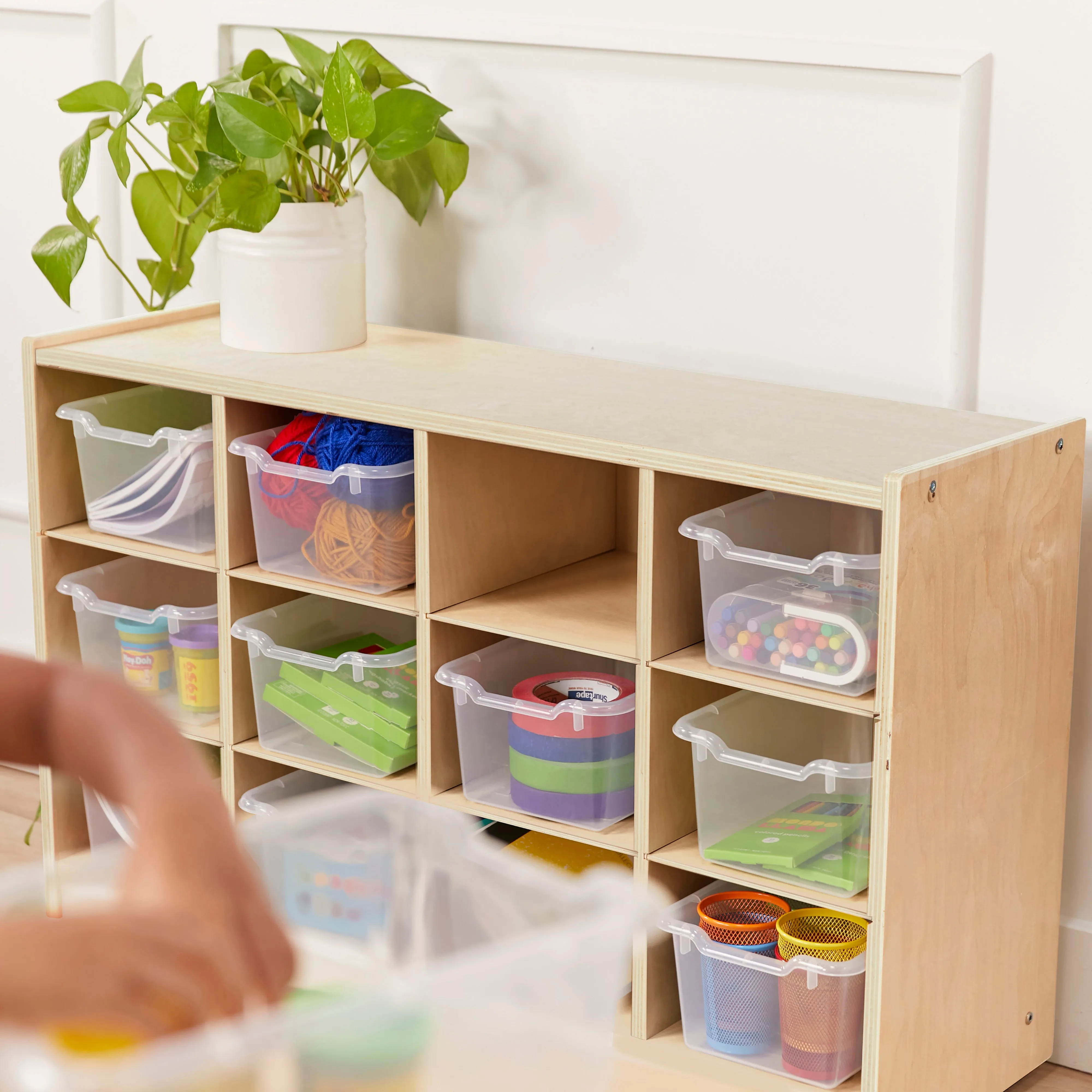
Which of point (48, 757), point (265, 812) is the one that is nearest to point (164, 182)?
point (265, 812)

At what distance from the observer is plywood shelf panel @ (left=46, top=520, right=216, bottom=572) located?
6.33ft

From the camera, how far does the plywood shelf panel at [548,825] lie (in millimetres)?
1671

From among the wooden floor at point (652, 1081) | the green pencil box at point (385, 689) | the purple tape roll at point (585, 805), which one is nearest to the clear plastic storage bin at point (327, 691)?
the green pencil box at point (385, 689)

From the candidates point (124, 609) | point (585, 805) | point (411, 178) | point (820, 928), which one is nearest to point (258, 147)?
point (411, 178)

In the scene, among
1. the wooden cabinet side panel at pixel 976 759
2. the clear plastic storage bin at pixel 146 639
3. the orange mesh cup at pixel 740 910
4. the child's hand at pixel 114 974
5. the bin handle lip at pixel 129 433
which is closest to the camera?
the child's hand at pixel 114 974

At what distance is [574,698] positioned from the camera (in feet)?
5.84

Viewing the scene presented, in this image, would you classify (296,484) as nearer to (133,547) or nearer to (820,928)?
(133,547)

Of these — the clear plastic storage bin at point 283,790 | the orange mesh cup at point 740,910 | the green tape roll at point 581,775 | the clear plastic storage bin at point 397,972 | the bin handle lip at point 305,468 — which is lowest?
the orange mesh cup at point 740,910

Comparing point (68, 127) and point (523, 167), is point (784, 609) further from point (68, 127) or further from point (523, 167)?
point (68, 127)

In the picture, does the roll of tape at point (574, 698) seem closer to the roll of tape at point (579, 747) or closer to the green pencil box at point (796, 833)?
the roll of tape at point (579, 747)

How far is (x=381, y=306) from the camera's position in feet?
7.27

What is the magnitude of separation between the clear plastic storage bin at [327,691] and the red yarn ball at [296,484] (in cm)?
16

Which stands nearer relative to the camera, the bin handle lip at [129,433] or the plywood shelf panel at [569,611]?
the plywood shelf panel at [569,611]

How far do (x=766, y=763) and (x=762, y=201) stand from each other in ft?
2.35
